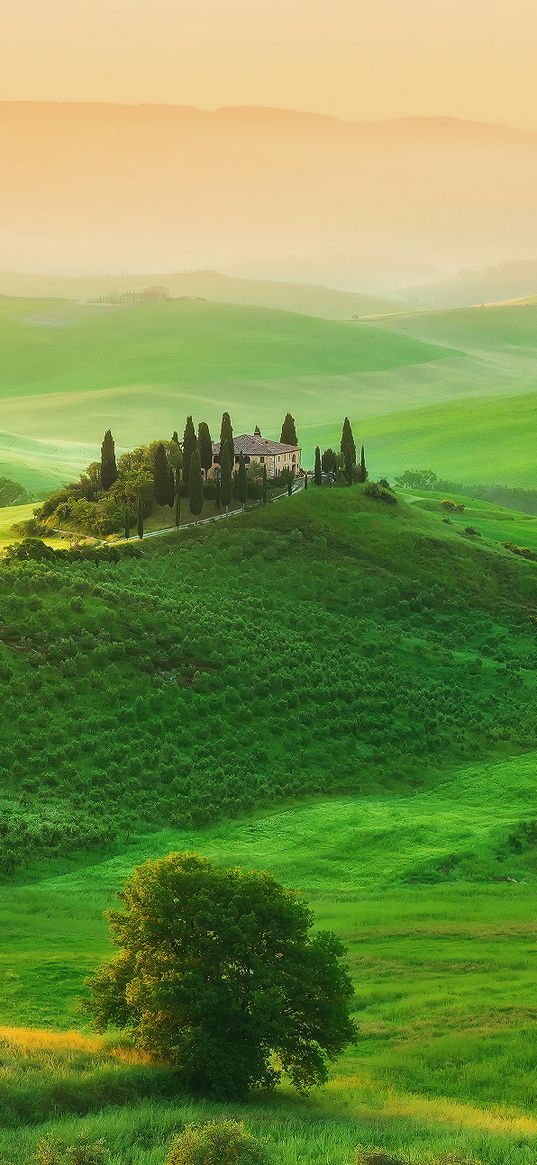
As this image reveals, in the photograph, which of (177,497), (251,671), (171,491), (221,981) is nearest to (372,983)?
(221,981)

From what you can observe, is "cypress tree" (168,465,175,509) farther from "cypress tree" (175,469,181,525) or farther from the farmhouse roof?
the farmhouse roof

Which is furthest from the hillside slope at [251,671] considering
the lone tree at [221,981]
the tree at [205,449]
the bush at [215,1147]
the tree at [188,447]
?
the bush at [215,1147]

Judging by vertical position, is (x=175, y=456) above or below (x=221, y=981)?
above

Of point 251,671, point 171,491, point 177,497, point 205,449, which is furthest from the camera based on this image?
point 205,449

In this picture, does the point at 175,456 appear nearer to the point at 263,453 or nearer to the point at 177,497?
the point at 177,497

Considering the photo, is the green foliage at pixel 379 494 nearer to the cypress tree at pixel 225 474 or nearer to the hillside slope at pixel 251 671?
the hillside slope at pixel 251 671
